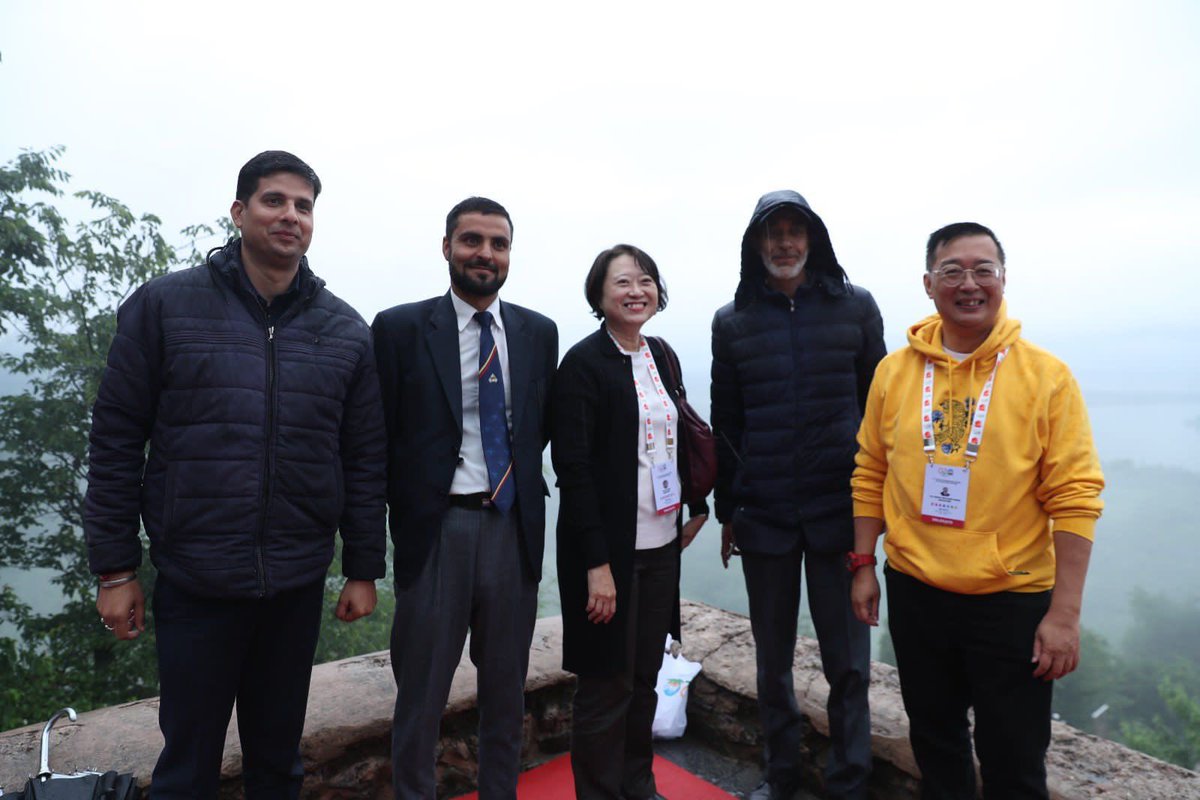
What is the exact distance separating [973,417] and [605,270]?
120cm

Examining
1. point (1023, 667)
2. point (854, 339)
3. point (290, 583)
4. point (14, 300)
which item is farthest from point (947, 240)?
point (14, 300)

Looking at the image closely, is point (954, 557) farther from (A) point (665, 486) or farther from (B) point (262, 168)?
(B) point (262, 168)

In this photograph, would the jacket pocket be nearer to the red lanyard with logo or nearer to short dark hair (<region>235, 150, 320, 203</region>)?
short dark hair (<region>235, 150, 320, 203</region>)

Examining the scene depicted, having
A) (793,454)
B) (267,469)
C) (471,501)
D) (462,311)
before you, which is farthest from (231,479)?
(793,454)

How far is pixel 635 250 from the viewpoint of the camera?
8.04ft

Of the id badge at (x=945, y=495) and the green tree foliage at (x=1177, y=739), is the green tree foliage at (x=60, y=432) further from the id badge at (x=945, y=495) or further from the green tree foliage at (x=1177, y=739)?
the green tree foliage at (x=1177, y=739)

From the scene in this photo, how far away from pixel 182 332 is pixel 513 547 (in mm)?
1073

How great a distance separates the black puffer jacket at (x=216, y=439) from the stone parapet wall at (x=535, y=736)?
0.87 metres

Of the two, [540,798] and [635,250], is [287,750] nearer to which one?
[540,798]

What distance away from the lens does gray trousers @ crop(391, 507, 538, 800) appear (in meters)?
2.13

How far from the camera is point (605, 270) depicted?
95.7 inches

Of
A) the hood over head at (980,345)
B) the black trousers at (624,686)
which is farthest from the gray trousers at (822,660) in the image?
the hood over head at (980,345)

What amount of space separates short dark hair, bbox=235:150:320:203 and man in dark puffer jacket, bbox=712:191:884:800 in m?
1.50

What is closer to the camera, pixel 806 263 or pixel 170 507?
pixel 170 507
